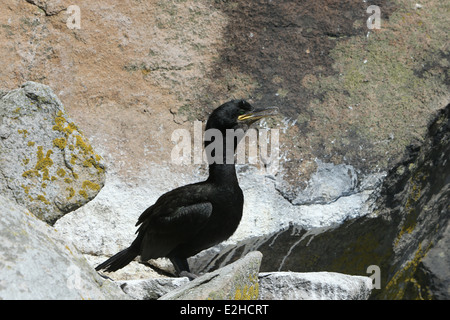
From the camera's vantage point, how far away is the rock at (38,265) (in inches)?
127

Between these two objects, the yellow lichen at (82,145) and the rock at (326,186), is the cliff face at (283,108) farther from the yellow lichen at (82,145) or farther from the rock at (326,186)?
the yellow lichen at (82,145)

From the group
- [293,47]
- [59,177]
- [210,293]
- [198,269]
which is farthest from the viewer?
[293,47]

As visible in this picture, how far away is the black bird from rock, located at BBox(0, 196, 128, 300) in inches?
66.6

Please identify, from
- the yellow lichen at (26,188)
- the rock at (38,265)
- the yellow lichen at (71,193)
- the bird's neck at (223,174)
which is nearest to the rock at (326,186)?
the bird's neck at (223,174)

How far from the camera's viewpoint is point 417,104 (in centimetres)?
678

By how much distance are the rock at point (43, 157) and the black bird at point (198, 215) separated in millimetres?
776

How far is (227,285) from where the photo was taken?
3889 millimetres

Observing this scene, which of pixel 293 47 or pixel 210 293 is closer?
pixel 210 293

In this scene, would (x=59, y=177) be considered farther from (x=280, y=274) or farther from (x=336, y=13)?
(x=336, y=13)

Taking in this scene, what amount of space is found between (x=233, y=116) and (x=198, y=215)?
32.6 inches

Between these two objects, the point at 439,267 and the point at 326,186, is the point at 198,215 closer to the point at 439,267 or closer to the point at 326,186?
the point at 326,186

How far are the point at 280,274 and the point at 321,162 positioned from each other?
1.78m

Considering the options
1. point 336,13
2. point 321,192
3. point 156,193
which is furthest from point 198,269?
point 336,13

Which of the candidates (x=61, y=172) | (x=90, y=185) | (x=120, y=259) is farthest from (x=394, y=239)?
(x=61, y=172)
